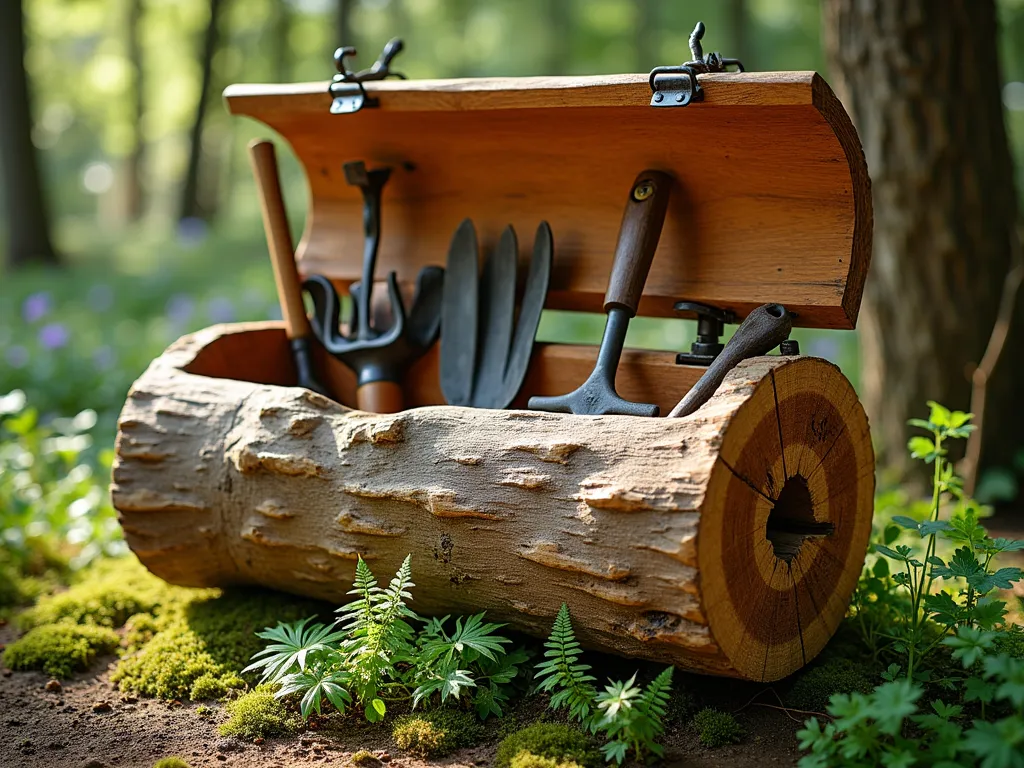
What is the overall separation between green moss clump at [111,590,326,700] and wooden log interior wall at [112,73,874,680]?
10 cm

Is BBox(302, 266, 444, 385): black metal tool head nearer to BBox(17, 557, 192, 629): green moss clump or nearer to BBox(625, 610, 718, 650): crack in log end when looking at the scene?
BBox(17, 557, 192, 629): green moss clump

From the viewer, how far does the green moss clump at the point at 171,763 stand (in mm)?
1866

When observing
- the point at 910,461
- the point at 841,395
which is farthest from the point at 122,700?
the point at 910,461

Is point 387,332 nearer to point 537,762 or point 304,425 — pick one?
point 304,425

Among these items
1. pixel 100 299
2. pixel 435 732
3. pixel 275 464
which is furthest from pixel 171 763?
pixel 100 299

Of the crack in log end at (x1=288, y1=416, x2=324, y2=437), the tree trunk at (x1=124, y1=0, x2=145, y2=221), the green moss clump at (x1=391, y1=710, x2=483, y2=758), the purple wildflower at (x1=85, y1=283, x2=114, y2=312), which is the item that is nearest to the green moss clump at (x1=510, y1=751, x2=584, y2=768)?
the green moss clump at (x1=391, y1=710, x2=483, y2=758)

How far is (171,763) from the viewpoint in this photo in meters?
1.87

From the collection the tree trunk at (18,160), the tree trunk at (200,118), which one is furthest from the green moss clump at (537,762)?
the tree trunk at (200,118)

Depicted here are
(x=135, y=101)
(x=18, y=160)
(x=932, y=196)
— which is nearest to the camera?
(x=932, y=196)

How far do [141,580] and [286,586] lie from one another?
0.70 metres

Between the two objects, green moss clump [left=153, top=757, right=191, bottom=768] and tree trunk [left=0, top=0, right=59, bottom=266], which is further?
tree trunk [left=0, top=0, right=59, bottom=266]

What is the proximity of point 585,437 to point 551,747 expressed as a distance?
590 millimetres

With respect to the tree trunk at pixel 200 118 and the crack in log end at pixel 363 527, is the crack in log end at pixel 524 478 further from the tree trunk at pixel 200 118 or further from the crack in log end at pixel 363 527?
the tree trunk at pixel 200 118

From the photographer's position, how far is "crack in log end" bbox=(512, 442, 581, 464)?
187 cm
